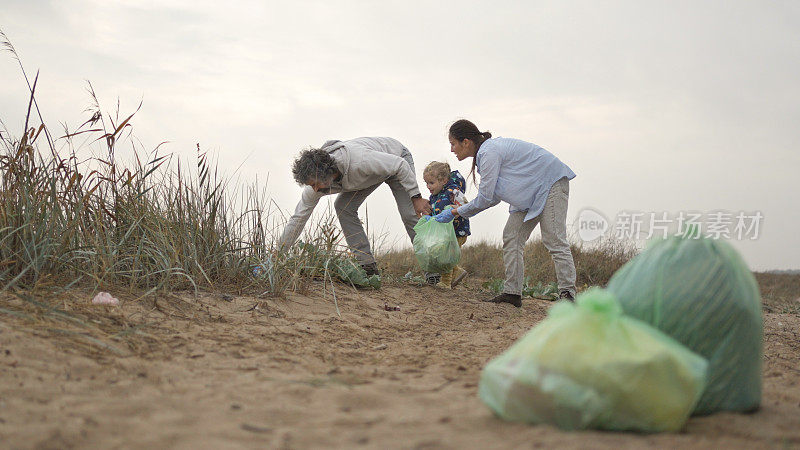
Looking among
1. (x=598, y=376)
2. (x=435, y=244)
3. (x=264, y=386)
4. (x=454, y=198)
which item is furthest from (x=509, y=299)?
(x=598, y=376)

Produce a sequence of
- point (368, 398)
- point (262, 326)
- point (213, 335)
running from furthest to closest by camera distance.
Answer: point (262, 326), point (213, 335), point (368, 398)

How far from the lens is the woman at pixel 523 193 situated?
5.28 meters

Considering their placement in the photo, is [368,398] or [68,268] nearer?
[368,398]

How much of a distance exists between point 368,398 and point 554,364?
0.71m

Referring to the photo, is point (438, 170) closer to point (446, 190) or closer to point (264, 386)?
point (446, 190)

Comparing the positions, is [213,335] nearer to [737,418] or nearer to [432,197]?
[737,418]

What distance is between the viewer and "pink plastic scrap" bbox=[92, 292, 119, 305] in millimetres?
3375

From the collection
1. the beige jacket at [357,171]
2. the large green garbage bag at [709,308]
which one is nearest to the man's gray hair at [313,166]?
the beige jacket at [357,171]

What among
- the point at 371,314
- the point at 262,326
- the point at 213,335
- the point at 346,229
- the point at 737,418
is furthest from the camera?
the point at 346,229

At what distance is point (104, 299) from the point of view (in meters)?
3.40

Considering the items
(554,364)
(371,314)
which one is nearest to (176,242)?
(371,314)

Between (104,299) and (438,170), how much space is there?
3.31 metres

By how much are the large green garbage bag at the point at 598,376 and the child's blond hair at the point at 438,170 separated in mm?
4267

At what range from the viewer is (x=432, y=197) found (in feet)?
20.1
